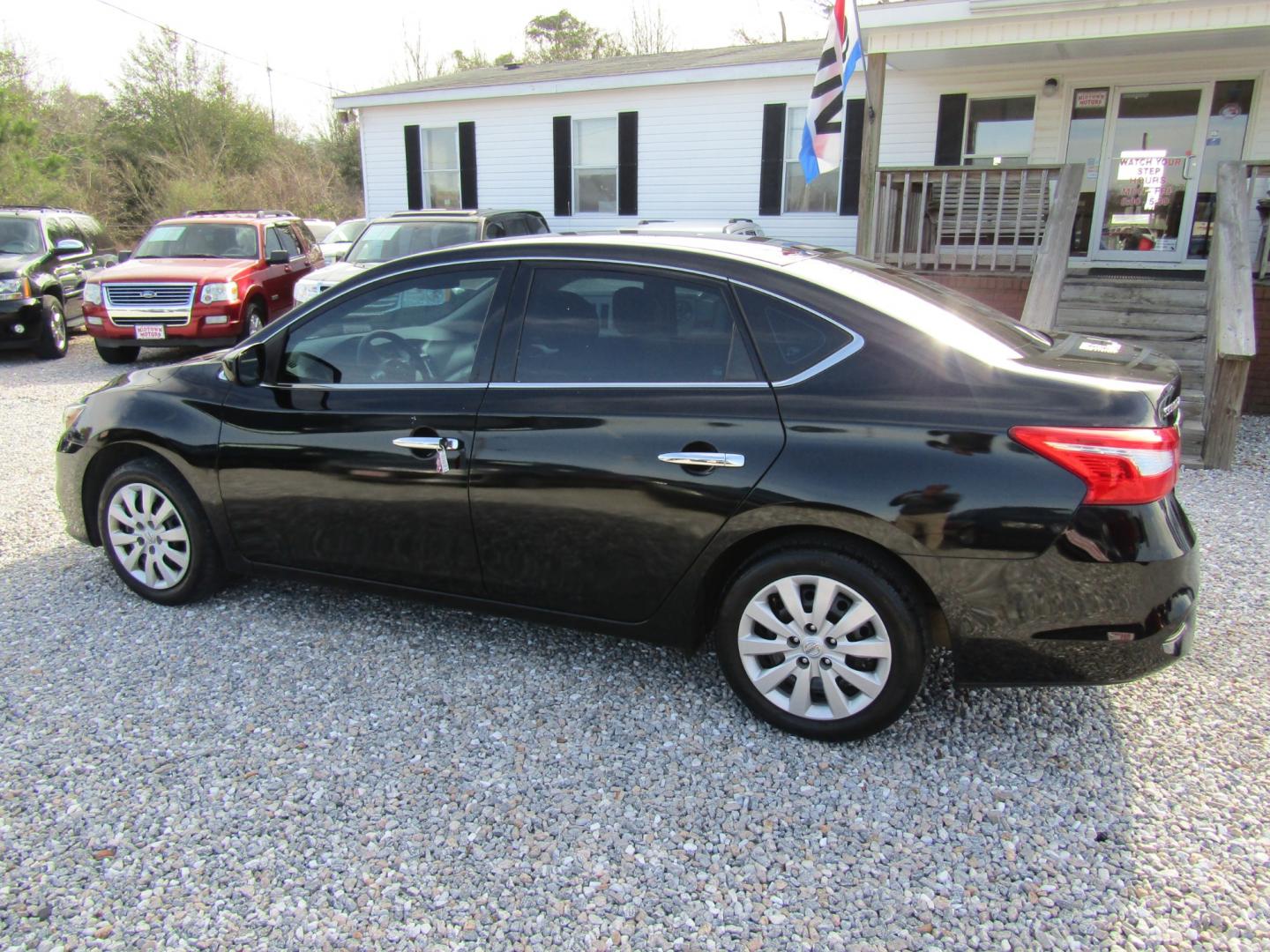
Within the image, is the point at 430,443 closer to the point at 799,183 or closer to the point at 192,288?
the point at 192,288

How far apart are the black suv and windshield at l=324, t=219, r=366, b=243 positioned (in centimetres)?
448

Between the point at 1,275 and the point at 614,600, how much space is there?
1102cm

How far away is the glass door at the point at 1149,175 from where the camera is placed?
34.4ft

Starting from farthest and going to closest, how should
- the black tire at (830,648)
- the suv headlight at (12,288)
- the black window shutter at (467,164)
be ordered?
the black window shutter at (467,164) → the suv headlight at (12,288) → the black tire at (830,648)

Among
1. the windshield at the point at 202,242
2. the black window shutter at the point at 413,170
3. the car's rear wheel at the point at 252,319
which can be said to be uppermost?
the black window shutter at the point at 413,170

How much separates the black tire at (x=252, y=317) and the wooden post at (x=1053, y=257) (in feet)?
27.2

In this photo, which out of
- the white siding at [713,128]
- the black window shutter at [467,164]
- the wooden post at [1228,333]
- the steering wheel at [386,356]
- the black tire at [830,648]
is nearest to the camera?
the black tire at [830,648]

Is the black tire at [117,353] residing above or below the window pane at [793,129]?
below

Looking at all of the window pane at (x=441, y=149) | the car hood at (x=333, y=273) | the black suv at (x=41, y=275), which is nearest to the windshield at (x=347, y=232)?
the window pane at (x=441, y=149)

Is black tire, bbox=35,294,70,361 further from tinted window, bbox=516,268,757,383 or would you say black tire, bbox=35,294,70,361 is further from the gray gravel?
tinted window, bbox=516,268,757,383

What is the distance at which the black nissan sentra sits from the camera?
2643 mm

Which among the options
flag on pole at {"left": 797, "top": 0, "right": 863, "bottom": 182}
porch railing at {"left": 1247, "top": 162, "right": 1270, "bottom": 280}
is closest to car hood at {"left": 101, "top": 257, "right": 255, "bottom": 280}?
flag on pole at {"left": 797, "top": 0, "right": 863, "bottom": 182}

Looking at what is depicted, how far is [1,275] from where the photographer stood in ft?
35.2

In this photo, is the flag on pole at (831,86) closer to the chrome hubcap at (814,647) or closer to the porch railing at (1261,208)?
the porch railing at (1261,208)
